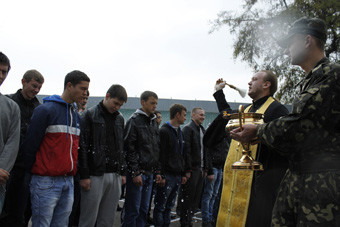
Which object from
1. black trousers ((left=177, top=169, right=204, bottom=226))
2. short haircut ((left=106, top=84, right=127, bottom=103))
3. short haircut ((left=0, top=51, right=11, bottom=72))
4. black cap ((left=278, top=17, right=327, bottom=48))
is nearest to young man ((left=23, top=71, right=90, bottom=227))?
short haircut ((left=0, top=51, right=11, bottom=72))

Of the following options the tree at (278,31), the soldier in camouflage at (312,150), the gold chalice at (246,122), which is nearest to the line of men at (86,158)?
the gold chalice at (246,122)

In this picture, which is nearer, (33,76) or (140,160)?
(33,76)

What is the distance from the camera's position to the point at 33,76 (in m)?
4.27

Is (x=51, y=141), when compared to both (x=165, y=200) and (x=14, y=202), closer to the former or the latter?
(x=14, y=202)

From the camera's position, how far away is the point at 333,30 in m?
16.9

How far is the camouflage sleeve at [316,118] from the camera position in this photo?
2.10m

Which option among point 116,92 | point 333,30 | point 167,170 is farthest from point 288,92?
point 116,92

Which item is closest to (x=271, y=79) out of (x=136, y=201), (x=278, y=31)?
(x=136, y=201)

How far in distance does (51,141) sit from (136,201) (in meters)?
1.77

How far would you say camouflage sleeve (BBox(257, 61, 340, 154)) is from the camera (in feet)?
6.89

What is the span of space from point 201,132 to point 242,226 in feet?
13.3

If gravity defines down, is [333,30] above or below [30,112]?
above

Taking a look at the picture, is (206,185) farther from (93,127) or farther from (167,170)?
(93,127)

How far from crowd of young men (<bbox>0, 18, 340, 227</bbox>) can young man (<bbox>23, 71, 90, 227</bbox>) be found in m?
0.01
